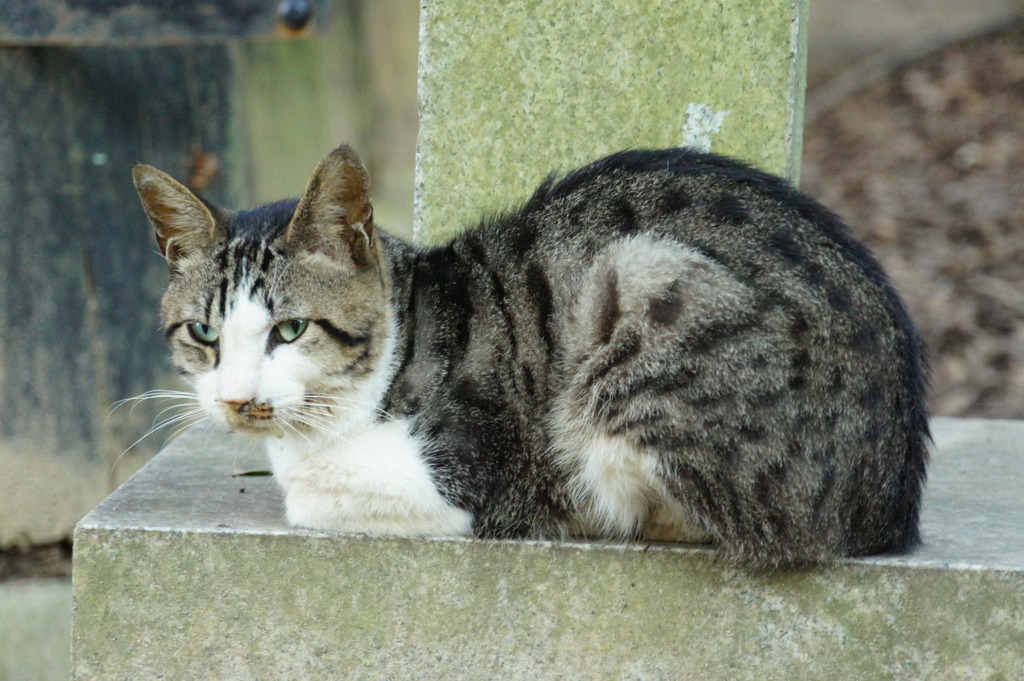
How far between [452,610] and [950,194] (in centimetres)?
622

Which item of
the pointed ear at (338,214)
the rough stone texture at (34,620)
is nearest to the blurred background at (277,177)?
the rough stone texture at (34,620)

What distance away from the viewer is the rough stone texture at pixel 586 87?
10.8 ft

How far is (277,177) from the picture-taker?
584 cm

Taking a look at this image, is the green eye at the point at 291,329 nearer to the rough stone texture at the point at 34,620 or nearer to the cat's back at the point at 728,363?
the cat's back at the point at 728,363

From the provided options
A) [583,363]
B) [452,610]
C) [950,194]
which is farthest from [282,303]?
[950,194]

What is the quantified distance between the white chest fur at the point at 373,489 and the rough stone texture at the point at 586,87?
3.03ft

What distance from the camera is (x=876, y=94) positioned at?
31.4 feet

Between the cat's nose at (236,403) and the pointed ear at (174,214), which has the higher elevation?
the pointed ear at (174,214)

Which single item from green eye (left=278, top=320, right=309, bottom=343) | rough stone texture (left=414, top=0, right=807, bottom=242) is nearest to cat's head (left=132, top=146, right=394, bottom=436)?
green eye (left=278, top=320, right=309, bottom=343)

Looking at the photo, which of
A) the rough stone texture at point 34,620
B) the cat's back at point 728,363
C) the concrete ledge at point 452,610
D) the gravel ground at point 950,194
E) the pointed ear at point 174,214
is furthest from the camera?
the gravel ground at point 950,194

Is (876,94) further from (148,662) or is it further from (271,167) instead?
(148,662)

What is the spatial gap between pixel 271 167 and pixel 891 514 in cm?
387

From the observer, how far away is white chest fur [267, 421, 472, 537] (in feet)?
8.75

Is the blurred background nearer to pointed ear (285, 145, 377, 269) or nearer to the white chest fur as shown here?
pointed ear (285, 145, 377, 269)
